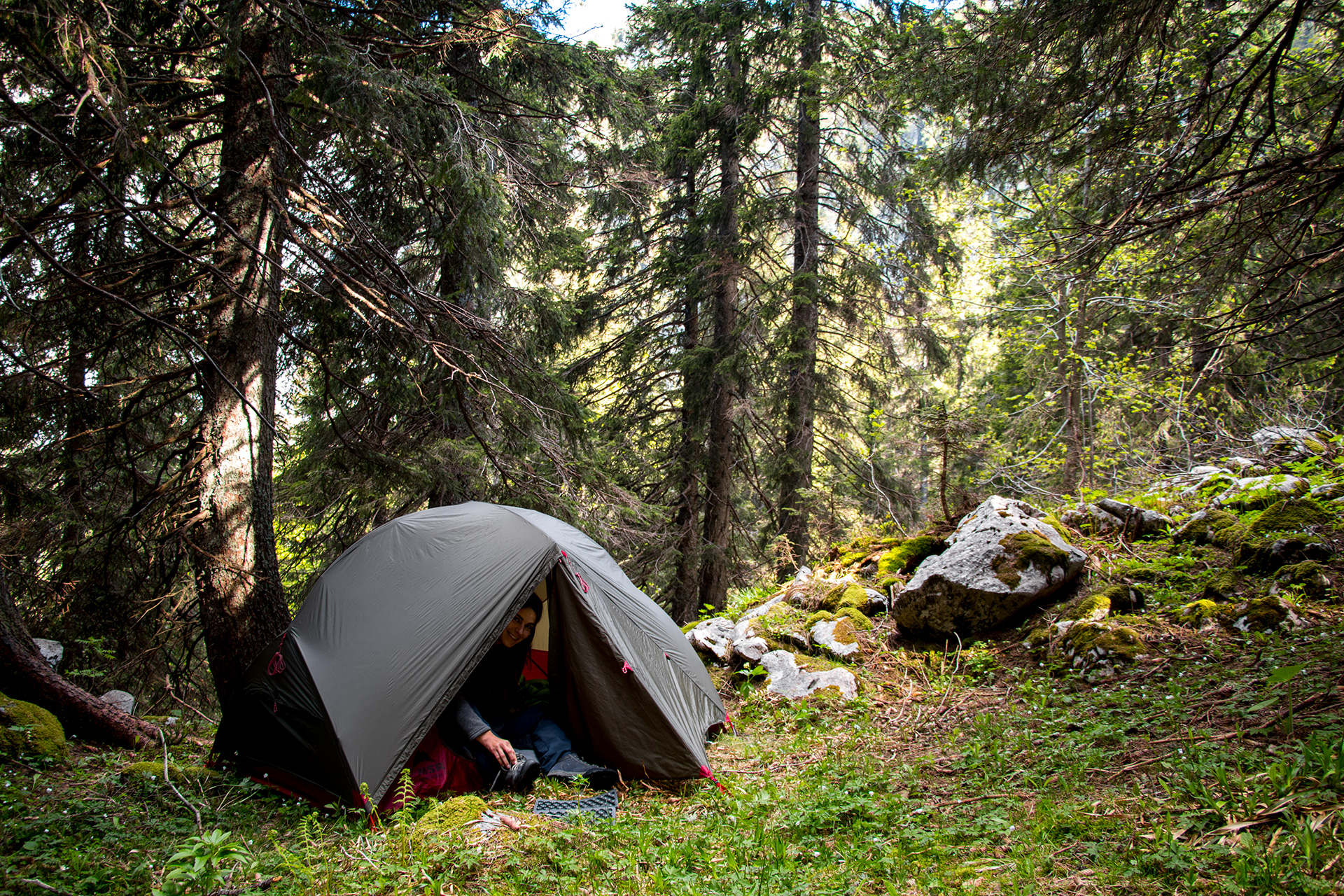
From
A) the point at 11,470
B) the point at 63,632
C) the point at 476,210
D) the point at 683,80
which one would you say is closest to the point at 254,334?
the point at 476,210

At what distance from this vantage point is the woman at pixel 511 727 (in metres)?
4.17

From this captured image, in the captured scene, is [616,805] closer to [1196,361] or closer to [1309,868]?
[1309,868]

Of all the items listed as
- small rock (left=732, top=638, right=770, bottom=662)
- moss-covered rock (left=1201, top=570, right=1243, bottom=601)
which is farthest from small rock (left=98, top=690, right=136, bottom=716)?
moss-covered rock (left=1201, top=570, right=1243, bottom=601)

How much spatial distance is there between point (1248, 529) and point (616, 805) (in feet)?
16.8

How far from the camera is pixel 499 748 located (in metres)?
4.17

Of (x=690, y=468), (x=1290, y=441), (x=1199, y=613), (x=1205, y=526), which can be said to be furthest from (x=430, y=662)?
(x=1290, y=441)

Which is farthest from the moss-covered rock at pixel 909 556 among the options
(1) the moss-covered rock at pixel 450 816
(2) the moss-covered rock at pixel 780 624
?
(1) the moss-covered rock at pixel 450 816

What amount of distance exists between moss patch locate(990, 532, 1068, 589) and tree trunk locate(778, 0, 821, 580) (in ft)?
15.4

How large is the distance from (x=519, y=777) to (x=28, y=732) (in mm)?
2855

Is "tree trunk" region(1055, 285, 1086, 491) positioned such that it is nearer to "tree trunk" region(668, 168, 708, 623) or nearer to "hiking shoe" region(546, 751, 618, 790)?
"tree trunk" region(668, 168, 708, 623)

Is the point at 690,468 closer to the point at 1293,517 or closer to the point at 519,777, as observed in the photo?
the point at 519,777

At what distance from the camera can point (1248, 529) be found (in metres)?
5.17

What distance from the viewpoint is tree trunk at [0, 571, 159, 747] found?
4.23 meters

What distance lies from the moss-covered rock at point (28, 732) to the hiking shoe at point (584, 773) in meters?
2.89
